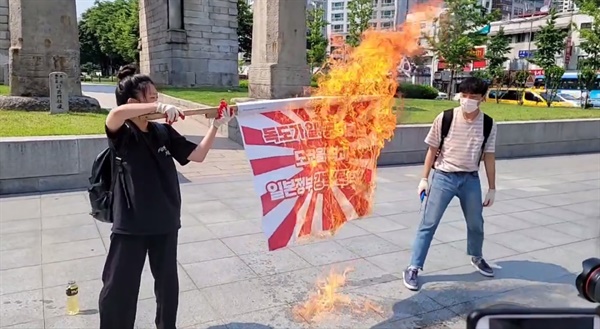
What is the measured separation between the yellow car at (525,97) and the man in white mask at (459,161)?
26.4 meters

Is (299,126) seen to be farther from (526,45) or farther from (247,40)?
(526,45)

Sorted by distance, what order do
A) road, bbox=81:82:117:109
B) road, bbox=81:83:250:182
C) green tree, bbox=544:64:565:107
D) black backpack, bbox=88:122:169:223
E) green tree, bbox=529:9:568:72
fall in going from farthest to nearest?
green tree, bbox=529:9:568:72
green tree, bbox=544:64:565:107
road, bbox=81:82:117:109
road, bbox=81:83:250:182
black backpack, bbox=88:122:169:223

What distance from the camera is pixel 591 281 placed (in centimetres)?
143

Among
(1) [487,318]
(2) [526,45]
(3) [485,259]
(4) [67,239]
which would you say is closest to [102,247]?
(4) [67,239]

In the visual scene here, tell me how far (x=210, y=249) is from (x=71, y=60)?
8559 mm

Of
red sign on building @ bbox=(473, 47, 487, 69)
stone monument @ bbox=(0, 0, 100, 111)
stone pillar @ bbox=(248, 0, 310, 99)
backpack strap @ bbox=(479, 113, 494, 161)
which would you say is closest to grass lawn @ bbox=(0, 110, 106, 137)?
stone monument @ bbox=(0, 0, 100, 111)

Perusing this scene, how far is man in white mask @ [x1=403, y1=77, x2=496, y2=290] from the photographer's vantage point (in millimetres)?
4441

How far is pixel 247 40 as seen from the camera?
50750mm

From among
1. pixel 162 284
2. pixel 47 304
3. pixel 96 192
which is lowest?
pixel 47 304

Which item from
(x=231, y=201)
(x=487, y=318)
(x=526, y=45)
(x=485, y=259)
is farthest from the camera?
(x=526, y=45)

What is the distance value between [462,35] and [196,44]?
15281mm

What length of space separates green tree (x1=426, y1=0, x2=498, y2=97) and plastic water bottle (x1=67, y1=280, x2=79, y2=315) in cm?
2402

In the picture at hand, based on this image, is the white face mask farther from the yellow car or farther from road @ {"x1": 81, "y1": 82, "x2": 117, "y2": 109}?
the yellow car

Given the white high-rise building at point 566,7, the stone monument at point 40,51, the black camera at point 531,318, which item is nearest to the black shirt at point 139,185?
the black camera at point 531,318
